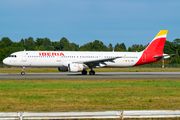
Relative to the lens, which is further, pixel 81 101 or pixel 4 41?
pixel 4 41

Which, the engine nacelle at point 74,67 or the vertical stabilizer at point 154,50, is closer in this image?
the engine nacelle at point 74,67

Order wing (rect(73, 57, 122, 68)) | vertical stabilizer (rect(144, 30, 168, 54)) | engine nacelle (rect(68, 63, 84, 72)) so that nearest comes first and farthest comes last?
engine nacelle (rect(68, 63, 84, 72)), wing (rect(73, 57, 122, 68)), vertical stabilizer (rect(144, 30, 168, 54))

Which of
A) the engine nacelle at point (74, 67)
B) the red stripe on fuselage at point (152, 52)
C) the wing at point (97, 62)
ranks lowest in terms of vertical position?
the engine nacelle at point (74, 67)

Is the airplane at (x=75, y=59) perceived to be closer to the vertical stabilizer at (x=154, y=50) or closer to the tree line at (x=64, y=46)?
the vertical stabilizer at (x=154, y=50)

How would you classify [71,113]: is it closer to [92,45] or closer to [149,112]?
[149,112]

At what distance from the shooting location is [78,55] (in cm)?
3769

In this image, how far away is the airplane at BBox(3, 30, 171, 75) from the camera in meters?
35.5

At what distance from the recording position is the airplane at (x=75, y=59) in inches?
1399

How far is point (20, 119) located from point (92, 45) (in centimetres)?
14350

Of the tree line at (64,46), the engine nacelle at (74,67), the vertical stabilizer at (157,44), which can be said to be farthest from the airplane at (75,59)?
the tree line at (64,46)

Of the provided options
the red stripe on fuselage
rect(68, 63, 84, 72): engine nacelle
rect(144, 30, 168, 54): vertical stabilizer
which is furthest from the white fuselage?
rect(144, 30, 168, 54): vertical stabilizer

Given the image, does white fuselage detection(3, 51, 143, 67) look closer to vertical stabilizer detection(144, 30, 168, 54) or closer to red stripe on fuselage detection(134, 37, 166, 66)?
red stripe on fuselage detection(134, 37, 166, 66)

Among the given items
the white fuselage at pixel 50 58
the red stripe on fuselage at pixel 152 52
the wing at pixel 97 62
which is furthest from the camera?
the red stripe on fuselage at pixel 152 52

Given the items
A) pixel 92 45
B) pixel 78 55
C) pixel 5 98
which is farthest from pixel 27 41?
pixel 5 98
